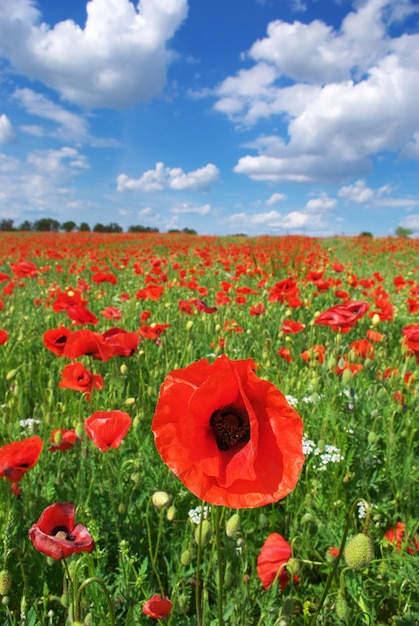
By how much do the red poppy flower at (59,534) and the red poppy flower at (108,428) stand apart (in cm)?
39

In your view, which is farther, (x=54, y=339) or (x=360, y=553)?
(x=54, y=339)

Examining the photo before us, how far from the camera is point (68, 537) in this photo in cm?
107

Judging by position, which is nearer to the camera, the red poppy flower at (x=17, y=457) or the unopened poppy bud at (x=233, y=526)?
the unopened poppy bud at (x=233, y=526)

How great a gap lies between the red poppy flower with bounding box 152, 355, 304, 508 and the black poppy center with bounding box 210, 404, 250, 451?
0.02m

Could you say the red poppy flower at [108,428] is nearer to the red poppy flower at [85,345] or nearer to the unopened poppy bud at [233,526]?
the unopened poppy bud at [233,526]

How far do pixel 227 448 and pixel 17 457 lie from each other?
33.2 inches

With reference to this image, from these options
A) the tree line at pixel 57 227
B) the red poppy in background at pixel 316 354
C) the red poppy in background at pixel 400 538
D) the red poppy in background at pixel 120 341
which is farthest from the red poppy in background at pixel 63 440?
the tree line at pixel 57 227

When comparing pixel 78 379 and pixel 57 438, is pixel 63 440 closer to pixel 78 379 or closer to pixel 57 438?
pixel 57 438

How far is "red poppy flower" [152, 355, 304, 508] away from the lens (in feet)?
2.58

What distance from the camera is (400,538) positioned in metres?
1.77

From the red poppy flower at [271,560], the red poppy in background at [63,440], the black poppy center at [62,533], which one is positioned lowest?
the red poppy flower at [271,560]

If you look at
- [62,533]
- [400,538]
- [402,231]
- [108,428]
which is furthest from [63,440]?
[402,231]

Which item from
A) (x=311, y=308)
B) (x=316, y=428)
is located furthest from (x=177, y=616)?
(x=311, y=308)

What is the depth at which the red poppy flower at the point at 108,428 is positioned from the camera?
150 centimetres
